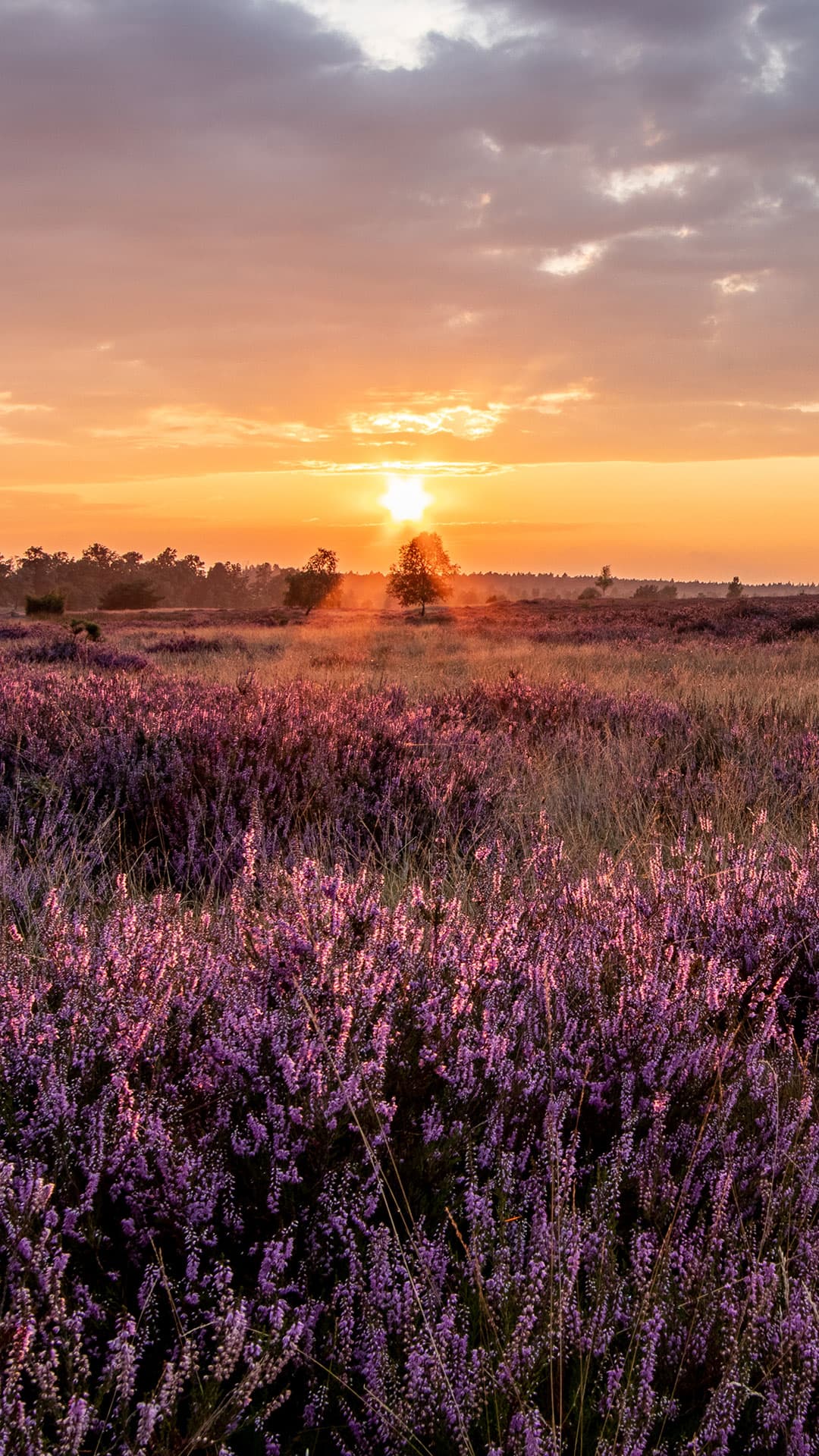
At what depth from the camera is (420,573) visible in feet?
213

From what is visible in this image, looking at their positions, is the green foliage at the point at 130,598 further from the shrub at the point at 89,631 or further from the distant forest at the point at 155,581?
the shrub at the point at 89,631

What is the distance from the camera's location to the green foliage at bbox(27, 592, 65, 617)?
1623 inches

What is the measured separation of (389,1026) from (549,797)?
11.2 feet

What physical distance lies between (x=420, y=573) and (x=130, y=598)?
28974 millimetres

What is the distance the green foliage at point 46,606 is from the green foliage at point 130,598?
3527cm

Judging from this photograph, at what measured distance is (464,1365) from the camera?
1171mm

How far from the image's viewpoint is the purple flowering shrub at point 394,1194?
1143mm

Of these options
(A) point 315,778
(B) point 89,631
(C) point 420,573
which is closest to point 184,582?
(C) point 420,573

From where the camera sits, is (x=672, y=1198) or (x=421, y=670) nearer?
(x=672, y=1198)

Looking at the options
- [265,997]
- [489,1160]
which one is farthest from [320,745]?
[489,1160]

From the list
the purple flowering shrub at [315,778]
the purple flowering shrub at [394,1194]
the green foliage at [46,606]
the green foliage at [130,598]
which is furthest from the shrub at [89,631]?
the green foliage at [130,598]

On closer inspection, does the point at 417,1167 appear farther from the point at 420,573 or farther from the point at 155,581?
the point at 155,581

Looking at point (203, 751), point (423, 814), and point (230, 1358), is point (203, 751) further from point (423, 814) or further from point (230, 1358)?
point (230, 1358)

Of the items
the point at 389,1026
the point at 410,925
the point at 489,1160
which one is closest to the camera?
the point at 489,1160
